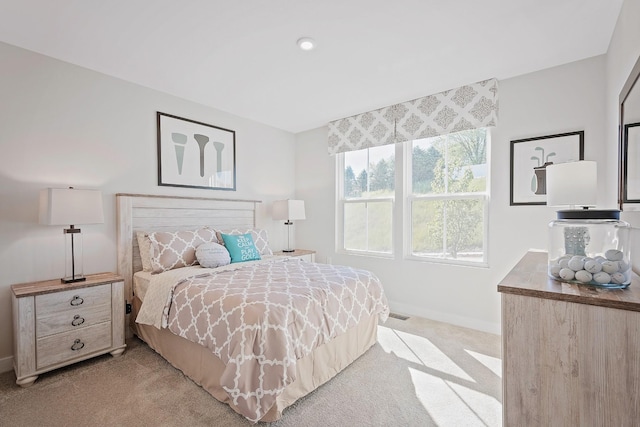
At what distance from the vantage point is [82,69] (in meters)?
2.72

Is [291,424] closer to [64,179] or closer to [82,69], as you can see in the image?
[64,179]

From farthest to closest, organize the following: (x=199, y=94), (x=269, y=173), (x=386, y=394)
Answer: (x=269, y=173)
(x=199, y=94)
(x=386, y=394)

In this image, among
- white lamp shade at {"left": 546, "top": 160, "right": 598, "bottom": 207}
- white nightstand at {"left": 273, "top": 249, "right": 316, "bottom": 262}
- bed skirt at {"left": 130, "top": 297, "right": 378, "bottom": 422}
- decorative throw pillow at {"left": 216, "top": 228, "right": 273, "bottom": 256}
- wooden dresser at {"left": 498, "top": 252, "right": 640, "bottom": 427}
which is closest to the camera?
wooden dresser at {"left": 498, "top": 252, "right": 640, "bottom": 427}

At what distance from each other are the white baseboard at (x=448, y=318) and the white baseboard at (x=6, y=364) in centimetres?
361

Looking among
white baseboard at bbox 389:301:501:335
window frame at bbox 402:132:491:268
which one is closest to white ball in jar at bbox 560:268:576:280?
window frame at bbox 402:132:491:268

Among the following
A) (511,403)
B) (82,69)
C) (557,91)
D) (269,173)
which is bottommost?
(511,403)

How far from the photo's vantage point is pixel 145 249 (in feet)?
9.52

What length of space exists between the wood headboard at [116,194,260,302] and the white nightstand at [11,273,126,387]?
0.35m

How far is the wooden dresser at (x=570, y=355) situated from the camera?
39.6 inches

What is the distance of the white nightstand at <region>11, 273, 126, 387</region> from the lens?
2129 millimetres

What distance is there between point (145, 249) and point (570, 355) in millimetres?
3165

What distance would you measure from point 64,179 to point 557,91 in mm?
4458

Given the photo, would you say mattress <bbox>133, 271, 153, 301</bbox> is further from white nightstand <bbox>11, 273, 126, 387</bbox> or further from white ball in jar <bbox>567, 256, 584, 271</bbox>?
white ball in jar <bbox>567, 256, 584, 271</bbox>

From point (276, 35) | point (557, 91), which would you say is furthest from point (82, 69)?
point (557, 91)
